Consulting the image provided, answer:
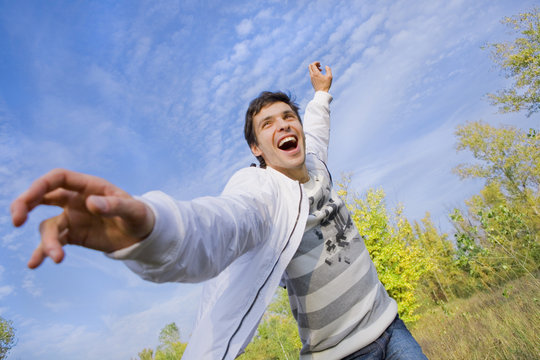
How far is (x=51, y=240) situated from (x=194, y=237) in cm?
41

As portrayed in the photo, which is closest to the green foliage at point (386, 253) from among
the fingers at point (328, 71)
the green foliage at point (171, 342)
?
the fingers at point (328, 71)

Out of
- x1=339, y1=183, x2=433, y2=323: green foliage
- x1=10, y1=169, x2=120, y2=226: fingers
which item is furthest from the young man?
x1=339, y1=183, x2=433, y2=323: green foliage

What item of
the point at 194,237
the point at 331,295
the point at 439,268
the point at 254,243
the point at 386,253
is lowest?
the point at 439,268

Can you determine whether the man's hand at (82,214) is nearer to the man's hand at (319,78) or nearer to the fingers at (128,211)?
the fingers at (128,211)

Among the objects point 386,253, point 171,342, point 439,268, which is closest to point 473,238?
point 386,253

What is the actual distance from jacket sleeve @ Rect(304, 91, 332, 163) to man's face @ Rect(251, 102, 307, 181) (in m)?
0.47

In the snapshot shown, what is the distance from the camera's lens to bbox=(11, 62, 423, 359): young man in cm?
89

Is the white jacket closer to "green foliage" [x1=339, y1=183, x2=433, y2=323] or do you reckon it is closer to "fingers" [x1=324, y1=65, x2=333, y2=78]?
"fingers" [x1=324, y1=65, x2=333, y2=78]

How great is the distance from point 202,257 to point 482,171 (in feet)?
87.0

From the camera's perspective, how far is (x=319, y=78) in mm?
3645

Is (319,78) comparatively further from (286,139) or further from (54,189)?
(54,189)

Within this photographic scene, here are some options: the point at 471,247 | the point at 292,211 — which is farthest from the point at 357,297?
the point at 471,247

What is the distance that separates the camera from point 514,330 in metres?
4.01

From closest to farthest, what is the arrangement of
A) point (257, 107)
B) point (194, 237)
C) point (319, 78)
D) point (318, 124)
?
point (194, 237)
point (257, 107)
point (318, 124)
point (319, 78)
